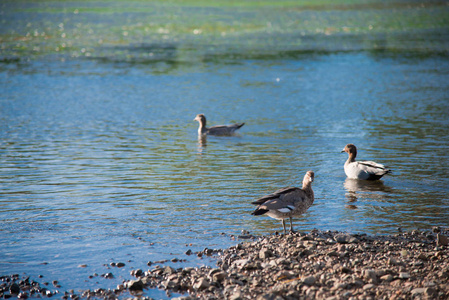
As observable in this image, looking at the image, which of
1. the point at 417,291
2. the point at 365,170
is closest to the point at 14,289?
the point at 417,291

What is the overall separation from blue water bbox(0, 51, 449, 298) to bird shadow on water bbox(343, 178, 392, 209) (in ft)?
0.18

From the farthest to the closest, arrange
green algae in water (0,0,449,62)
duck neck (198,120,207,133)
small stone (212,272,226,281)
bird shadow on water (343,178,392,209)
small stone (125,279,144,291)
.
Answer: green algae in water (0,0,449,62)
duck neck (198,120,207,133)
bird shadow on water (343,178,392,209)
small stone (212,272,226,281)
small stone (125,279,144,291)

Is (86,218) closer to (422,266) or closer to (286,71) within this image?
(422,266)

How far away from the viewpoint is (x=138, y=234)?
1216 cm

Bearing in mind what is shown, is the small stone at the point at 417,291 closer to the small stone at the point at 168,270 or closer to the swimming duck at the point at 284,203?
the swimming duck at the point at 284,203

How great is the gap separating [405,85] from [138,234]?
2591 cm

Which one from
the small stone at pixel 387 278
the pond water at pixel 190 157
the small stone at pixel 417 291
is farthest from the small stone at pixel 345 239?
the small stone at pixel 417 291

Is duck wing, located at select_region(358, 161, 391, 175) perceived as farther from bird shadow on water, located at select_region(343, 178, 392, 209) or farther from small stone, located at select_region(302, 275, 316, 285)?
small stone, located at select_region(302, 275, 316, 285)

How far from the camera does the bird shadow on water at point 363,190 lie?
14.8 meters

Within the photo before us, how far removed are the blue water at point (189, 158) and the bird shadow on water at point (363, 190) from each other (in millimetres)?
55

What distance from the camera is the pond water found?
12.1 metres

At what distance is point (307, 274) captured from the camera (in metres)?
9.62

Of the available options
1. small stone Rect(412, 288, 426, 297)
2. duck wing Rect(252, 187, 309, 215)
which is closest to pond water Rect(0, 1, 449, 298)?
duck wing Rect(252, 187, 309, 215)

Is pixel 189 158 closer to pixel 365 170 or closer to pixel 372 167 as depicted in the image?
pixel 365 170
